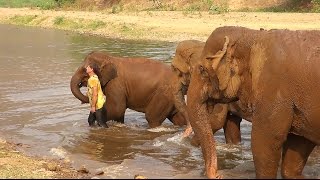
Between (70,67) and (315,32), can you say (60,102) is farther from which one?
(315,32)

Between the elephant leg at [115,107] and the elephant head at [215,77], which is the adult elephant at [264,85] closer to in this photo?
the elephant head at [215,77]

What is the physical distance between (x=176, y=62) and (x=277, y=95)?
354cm

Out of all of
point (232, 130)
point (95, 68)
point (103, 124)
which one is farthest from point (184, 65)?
point (103, 124)

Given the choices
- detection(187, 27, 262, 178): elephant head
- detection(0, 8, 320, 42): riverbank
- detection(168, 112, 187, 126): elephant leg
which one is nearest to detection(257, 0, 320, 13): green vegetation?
detection(0, 8, 320, 42): riverbank

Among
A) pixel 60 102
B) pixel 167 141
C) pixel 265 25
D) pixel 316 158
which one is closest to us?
pixel 316 158

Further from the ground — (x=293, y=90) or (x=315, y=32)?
(x=315, y=32)

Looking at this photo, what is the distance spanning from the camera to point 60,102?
49.0 ft

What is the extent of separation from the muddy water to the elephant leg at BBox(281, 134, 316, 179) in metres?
0.64

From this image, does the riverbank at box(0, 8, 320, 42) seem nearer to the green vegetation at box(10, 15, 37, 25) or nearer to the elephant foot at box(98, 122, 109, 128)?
the green vegetation at box(10, 15, 37, 25)

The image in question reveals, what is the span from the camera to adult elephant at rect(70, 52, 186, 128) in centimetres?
1202

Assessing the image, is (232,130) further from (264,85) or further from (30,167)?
(264,85)

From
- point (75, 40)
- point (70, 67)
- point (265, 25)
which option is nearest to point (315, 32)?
point (70, 67)

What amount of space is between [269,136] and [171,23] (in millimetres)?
28771

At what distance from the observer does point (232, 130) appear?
34.1 ft
